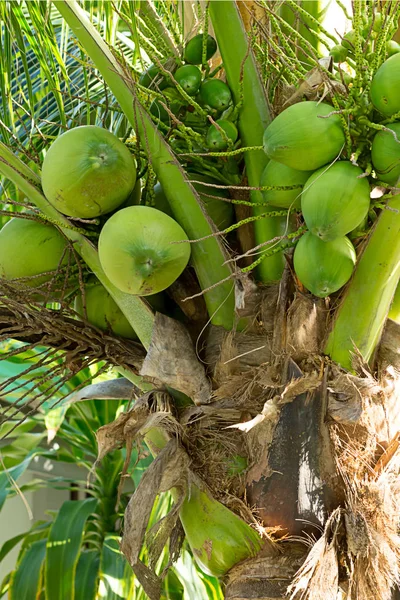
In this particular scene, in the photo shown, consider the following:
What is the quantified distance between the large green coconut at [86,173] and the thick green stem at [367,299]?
0.39 m

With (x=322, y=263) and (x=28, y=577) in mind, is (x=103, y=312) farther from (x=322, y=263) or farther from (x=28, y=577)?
(x=28, y=577)

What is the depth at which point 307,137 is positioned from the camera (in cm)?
90

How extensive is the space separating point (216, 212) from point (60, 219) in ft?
0.89

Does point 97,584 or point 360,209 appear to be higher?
point 360,209

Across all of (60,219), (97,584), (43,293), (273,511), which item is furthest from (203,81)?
(97,584)

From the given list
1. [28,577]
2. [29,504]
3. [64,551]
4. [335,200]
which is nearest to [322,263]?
[335,200]

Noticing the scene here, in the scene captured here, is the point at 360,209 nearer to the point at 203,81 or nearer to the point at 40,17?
the point at 203,81

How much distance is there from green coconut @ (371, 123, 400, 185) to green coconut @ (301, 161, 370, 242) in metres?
0.03

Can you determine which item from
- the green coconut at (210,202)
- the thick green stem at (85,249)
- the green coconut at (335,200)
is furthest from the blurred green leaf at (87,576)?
the green coconut at (335,200)

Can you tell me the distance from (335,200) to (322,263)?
0.10 metres

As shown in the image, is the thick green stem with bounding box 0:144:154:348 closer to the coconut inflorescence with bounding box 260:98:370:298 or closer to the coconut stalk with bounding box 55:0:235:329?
the coconut stalk with bounding box 55:0:235:329

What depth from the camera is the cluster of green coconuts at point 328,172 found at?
0.87m

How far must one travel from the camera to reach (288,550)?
0.98 meters

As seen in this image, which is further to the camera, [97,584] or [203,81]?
[97,584]
